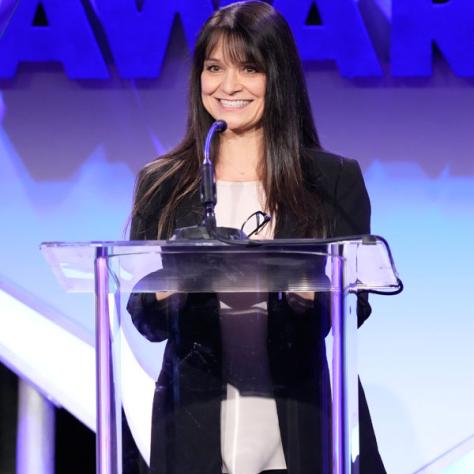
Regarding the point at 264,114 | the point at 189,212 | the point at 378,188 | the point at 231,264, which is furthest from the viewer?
the point at 378,188

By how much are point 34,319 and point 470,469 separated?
4.54 ft

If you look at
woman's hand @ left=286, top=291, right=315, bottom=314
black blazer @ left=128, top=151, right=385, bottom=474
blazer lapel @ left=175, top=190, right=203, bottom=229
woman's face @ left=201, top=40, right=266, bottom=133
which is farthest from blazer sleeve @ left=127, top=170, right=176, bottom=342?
woman's face @ left=201, top=40, right=266, bottom=133

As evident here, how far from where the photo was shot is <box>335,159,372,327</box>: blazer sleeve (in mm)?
1674

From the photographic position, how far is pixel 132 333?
133 cm

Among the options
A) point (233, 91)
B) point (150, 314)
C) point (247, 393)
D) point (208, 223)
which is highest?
point (233, 91)

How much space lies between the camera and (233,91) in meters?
1.76

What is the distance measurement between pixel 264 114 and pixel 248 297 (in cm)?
58

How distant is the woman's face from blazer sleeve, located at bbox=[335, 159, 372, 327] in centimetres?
20

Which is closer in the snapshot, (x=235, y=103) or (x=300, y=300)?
(x=300, y=300)

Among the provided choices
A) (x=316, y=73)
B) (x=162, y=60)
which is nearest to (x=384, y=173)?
(x=316, y=73)

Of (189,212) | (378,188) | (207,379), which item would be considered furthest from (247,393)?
(378,188)

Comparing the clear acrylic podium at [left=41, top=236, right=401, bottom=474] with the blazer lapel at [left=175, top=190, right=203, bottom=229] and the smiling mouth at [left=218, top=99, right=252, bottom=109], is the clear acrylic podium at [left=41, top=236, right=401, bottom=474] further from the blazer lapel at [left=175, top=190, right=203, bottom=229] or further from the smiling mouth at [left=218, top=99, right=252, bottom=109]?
the smiling mouth at [left=218, top=99, right=252, bottom=109]

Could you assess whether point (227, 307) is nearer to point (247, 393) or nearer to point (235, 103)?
point (247, 393)

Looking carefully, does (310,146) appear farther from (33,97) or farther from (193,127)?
(33,97)
